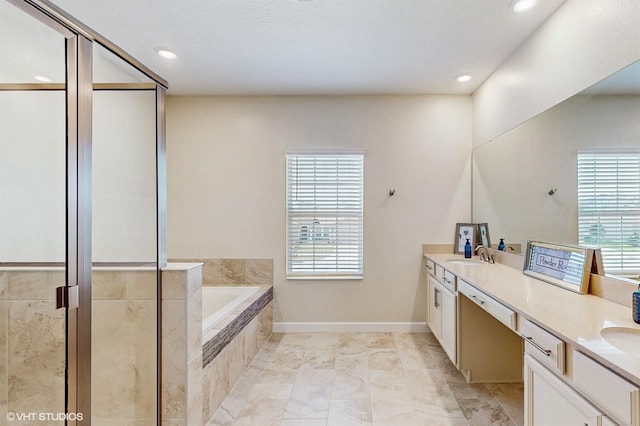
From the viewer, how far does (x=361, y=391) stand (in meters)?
2.43

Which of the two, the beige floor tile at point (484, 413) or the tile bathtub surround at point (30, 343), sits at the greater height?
the tile bathtub surround at point (30, 343)

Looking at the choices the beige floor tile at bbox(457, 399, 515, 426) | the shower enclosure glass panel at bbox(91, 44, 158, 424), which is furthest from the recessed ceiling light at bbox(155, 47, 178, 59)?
the beige floor tile at bbox(457, 399, 515, 426)

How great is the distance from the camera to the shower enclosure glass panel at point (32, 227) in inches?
52.8

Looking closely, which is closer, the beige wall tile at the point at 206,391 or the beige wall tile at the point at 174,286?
the beige wall tile at the point at 174,286

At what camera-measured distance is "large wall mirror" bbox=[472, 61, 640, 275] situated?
1.68 m

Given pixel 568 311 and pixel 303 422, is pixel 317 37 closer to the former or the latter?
pixel 568 311

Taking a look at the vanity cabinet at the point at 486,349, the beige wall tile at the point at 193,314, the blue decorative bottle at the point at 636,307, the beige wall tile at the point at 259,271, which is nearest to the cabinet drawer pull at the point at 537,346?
the blue decorative bottle at the point at 636,307

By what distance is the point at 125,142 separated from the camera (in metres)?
1.84

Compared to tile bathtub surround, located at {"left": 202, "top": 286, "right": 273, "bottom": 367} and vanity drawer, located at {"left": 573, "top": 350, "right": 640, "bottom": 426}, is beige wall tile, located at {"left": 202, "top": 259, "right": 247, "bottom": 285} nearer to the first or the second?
tile bathtub surround, located at {"left": 202, "top": 286, "right": 273, "bottom": 367}

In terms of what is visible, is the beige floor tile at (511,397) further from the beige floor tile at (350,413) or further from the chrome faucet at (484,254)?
the chrome faucet at (484,254)

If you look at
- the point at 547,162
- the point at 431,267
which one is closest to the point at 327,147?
the point at 431,267

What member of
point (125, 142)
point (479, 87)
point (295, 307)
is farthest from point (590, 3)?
point (295, 307)

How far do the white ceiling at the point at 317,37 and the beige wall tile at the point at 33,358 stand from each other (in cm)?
189

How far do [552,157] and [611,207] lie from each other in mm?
608
